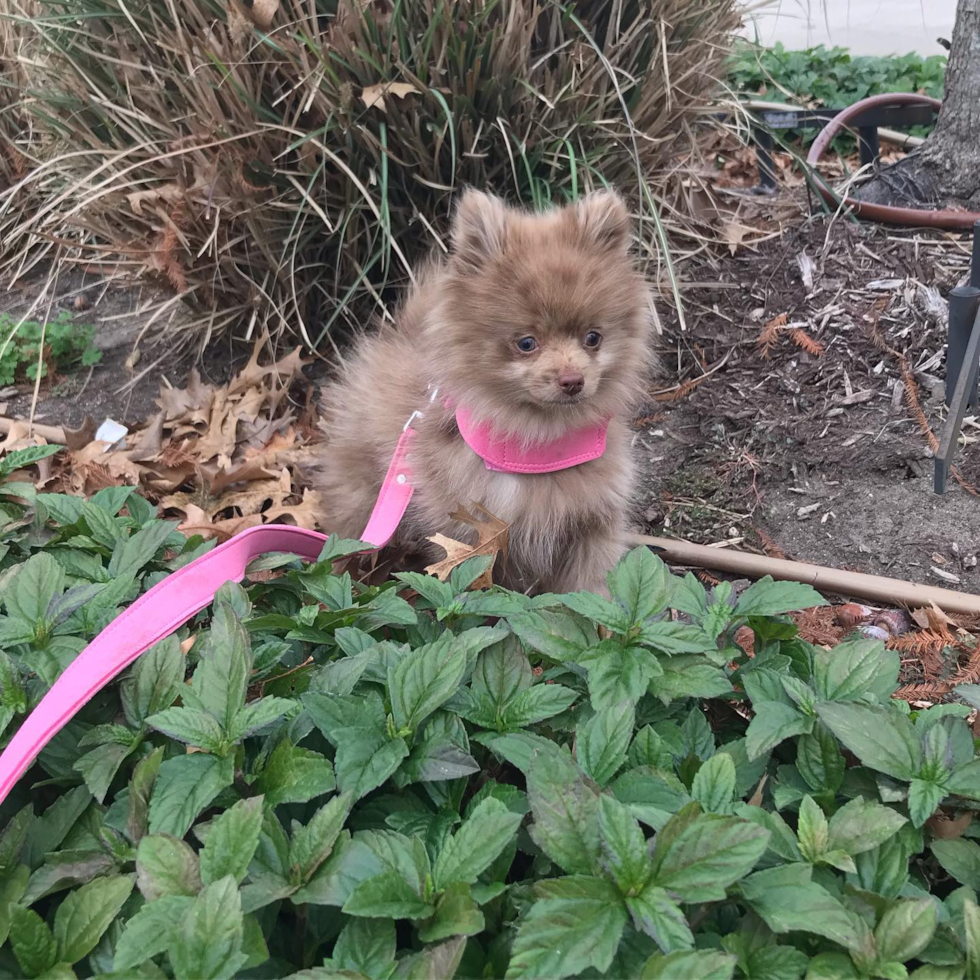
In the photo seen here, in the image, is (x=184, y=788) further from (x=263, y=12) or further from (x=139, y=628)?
(x=263, y=12)

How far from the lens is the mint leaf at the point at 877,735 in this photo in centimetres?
112

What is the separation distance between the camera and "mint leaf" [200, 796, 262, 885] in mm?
956

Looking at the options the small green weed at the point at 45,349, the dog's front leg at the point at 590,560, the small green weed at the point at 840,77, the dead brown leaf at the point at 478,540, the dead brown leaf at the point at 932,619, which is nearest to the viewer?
the dead brown leaf at the point at 478,540

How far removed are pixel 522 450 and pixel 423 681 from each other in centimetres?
135

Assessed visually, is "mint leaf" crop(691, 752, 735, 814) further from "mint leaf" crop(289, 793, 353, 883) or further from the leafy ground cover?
"mint leaf" crop(289, 793, 353, 883)

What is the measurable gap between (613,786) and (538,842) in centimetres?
17

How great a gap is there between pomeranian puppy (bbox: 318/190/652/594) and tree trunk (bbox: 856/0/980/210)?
7.33 ft

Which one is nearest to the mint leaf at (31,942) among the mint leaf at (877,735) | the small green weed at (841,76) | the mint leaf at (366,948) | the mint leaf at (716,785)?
the mint leaf at (366,948)

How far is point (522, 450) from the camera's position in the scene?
2.47 m

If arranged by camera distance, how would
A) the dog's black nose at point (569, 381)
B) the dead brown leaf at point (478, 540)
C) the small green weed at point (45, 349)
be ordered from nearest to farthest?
1. the dead brown leaf at point (478, 540)
2. the dog's black nose at point (569, 381)
3. the small green weed at point (45, 349)

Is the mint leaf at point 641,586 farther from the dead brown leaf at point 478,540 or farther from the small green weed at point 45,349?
the small green weed at point 45,349

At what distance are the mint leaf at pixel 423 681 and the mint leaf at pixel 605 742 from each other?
0.63ft

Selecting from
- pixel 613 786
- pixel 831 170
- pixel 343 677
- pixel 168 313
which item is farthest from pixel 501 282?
pixel 831 170

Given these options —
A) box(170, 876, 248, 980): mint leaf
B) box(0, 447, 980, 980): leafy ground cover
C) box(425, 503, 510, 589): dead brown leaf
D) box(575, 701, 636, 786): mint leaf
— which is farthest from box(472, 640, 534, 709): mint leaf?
box(425, 503, 510, 589): dead brown leaf
